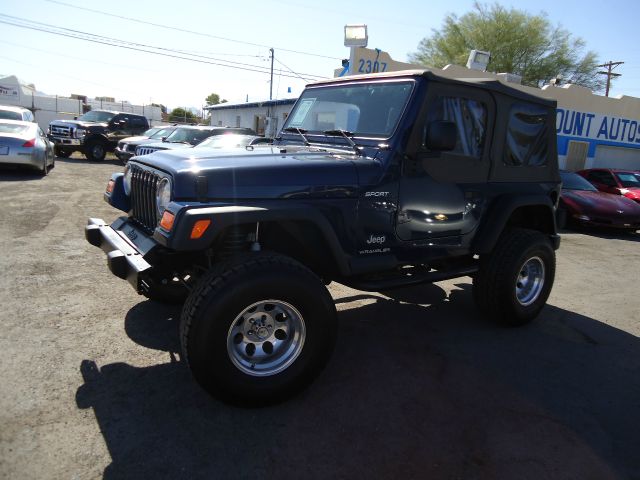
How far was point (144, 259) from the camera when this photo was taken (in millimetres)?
2893

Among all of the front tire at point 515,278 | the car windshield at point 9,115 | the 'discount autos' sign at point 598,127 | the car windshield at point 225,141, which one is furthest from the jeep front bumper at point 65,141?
the 'discount autos' sign at point 598,127

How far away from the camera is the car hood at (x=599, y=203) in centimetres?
1031

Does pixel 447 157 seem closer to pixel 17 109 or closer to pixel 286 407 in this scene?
pixel 286 407

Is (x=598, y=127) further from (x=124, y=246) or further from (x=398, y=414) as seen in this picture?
(x=124, y=246)

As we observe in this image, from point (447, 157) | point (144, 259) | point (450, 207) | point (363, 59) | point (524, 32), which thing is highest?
point (524, 32)

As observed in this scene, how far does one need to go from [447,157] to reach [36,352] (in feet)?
11.0

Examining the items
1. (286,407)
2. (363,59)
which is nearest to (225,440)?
(286,407)

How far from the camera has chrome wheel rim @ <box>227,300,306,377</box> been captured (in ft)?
9.14

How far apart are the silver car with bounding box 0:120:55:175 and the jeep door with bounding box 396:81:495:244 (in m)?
10.7

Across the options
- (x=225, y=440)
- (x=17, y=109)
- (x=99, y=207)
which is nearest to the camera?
(x=225, y=440)

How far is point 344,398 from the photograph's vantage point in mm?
2998

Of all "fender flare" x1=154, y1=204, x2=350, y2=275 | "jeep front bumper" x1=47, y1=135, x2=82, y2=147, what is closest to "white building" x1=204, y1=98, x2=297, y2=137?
"jeep front bumper" x1=47, y1=135, x2=82, y2=147

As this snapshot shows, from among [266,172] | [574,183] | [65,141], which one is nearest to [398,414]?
[266,172]

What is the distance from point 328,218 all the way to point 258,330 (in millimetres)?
843
